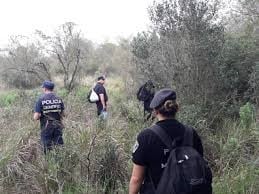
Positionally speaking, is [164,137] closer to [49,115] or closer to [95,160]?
[95,160]

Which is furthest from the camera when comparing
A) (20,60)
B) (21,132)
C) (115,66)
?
(115,66)

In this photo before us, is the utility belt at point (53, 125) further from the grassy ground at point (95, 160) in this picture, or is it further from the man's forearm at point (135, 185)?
the man's forearm at point (135, 185)

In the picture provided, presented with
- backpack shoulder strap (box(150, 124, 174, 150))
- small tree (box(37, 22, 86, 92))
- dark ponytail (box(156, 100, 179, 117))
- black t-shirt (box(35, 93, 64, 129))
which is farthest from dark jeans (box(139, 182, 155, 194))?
small tree (box(37, 22, 86, 92))

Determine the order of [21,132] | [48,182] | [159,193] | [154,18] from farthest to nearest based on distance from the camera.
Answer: [154,18]
[21,132]
[48,182]
[159,193]

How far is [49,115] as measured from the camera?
7.98 m

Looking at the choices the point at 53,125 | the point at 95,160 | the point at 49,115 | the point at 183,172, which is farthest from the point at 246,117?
the point at 183,172

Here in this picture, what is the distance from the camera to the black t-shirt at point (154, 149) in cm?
344

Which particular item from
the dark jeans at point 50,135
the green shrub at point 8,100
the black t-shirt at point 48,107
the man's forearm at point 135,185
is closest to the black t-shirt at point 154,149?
the man's forearm at point 135,185

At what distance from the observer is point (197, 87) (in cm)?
945

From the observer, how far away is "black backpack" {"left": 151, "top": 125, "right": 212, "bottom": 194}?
331 centimetres

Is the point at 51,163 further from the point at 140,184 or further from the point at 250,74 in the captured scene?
the point at 250,74

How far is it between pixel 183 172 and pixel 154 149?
30cm

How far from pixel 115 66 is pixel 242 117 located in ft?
77.4

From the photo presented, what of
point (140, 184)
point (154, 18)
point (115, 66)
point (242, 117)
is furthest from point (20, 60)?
point (140, 184)
